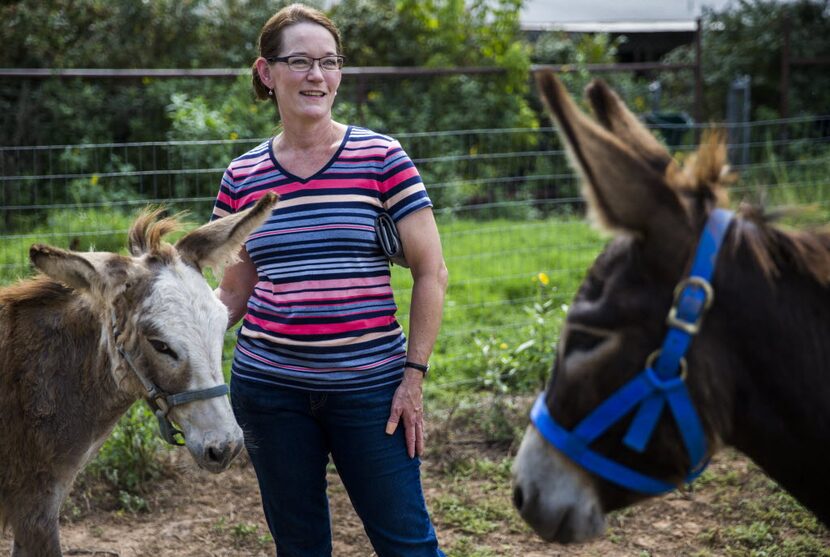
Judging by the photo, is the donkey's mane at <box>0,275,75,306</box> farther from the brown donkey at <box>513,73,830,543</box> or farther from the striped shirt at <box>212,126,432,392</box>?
the brown donkey at <box>513,73,830,543</box>

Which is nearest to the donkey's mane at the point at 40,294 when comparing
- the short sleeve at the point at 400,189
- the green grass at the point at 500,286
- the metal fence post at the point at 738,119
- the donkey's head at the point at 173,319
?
the donkey's head at the point at 173,319

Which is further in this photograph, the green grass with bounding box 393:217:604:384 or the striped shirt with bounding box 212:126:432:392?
the green grass with bounding box 393:217:604:384

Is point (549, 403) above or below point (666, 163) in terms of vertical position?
below

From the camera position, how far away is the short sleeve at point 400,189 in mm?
2508

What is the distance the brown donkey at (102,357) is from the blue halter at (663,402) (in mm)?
1276

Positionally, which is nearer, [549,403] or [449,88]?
[549,403]

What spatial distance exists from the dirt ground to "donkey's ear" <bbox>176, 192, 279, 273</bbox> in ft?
5.65

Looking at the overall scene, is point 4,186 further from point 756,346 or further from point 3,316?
point 756,346

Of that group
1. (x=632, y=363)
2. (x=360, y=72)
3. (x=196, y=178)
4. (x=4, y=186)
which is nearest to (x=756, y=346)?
(x=632, y=363)

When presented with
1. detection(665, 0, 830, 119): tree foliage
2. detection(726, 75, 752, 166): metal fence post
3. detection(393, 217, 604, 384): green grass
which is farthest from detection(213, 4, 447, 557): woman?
detection(665, 0, 830, 119): tree foliage

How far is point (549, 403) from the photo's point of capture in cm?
172

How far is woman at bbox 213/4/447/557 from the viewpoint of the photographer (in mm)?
2484

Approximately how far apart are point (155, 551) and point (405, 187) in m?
2.48

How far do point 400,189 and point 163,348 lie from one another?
94 cm
